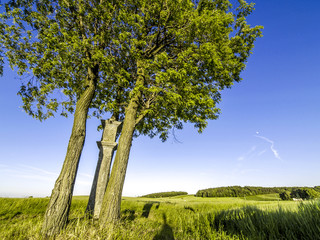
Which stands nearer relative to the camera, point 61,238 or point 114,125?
point 61,238

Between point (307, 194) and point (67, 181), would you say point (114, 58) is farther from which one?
point (307, 194)

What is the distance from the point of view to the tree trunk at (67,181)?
13.7 ft

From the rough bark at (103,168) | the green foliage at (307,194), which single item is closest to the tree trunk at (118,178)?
the rough bark at (103,168)

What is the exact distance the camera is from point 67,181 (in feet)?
15.8

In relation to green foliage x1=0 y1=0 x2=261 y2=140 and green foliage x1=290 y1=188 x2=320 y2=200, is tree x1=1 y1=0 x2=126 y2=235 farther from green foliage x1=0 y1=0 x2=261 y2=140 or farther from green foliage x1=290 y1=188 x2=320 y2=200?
green foliage x1=290 y1=188 x2=320 y2=200

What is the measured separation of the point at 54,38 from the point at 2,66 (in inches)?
129

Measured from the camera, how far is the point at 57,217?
4262 mm

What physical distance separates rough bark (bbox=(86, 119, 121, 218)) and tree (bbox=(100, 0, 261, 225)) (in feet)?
3.74

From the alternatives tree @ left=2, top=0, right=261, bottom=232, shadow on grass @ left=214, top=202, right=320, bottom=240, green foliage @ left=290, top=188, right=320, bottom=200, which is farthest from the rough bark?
green foliage @ left=290, top=188, right=320, bottom=200

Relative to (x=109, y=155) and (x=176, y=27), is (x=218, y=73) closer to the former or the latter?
(x=176, y=27)

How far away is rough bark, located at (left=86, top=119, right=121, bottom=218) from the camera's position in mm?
6609

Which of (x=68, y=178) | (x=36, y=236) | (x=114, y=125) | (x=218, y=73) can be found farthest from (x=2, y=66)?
(x=218, y=73)

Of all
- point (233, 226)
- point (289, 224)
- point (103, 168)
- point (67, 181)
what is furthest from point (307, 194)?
point (103, 168)

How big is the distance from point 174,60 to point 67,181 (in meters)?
7.09
